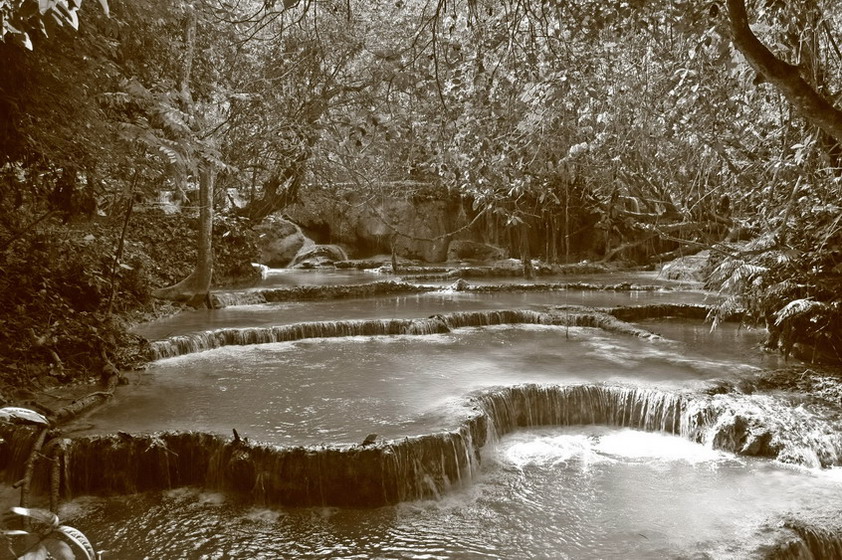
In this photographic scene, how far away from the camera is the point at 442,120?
5.54 metres

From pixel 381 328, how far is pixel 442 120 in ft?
23.3

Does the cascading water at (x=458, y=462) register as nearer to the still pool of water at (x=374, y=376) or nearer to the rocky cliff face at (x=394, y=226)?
the still pool of water at (x=374, y=376)

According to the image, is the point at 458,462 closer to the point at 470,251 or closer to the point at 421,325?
the point at 421,325

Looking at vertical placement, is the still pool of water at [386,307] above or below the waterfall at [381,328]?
above

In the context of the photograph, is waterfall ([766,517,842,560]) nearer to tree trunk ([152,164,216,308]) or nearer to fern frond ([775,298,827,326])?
fern frond ([775,298,827,326])

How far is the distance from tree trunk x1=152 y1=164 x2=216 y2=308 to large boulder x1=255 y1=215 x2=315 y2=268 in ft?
35.9

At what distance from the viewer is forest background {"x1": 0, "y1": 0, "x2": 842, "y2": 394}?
530 centimetres

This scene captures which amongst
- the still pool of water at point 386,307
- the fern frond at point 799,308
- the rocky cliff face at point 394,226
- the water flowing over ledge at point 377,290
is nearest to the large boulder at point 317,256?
the rocky cliff face at point 394,226

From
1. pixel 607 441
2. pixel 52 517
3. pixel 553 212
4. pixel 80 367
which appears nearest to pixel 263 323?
pixel 80 367

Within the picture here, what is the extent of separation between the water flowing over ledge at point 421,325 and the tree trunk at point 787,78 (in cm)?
841

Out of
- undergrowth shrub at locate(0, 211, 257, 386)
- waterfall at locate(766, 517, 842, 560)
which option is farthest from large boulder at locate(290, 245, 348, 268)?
waterfall at locate(766, 517, 842, 560)

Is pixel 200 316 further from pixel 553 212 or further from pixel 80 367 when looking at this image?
pixel 553 212

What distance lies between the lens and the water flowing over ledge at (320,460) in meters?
5.65

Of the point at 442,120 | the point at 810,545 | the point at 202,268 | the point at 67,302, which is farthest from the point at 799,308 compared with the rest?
the point at 202,268
